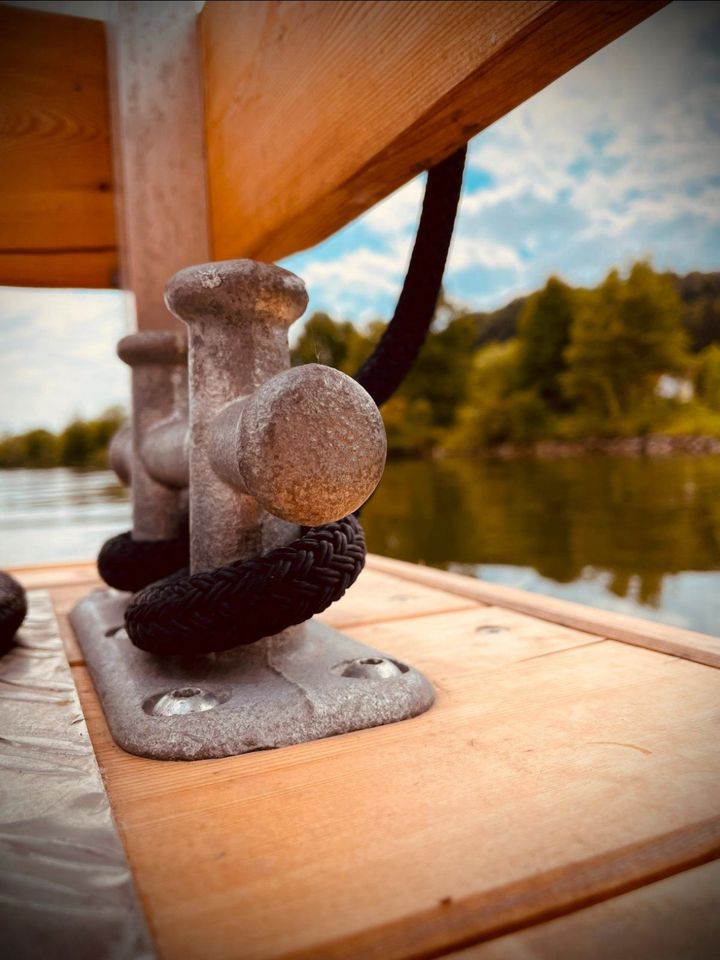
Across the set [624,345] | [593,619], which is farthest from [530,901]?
[624,345]

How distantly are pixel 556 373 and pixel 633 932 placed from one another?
12.9m

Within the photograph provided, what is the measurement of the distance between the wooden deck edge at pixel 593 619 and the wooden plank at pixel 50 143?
866mm

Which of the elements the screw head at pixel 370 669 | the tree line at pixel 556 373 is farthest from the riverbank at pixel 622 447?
the screw head at pixel 370 669

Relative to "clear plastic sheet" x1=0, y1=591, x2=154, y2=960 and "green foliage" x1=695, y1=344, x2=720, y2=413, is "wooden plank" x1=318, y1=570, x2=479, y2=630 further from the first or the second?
"green foliage" x1=695, y1=344, x2=720, y2=413

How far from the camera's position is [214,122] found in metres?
1.10

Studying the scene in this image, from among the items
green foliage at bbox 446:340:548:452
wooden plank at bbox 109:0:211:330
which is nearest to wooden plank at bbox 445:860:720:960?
wooden plank at bbox 109:0:211:330

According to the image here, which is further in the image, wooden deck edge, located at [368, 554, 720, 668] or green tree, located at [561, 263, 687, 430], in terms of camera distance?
green tree, located at [561, 263, 687, 430]

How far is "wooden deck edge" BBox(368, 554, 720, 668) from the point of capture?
715 mm

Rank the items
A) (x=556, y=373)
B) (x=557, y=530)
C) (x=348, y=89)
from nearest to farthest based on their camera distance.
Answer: (x=348, y=89) → (x=557, y=530) → (x=556, y=373)

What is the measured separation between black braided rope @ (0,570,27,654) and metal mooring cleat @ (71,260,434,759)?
82mm

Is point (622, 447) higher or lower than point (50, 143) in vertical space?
lower

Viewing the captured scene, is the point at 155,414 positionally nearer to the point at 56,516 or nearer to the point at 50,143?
the point at 50,143

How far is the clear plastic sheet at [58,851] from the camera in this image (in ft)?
1.03

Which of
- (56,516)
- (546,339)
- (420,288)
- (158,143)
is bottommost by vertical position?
(56,516)
